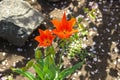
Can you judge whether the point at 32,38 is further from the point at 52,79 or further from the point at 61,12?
the point at 52,79

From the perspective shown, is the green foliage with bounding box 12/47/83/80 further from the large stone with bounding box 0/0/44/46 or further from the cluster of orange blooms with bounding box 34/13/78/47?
the large stone with bounding box 0/0/44/46

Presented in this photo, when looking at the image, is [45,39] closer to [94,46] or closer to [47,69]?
[47,69]

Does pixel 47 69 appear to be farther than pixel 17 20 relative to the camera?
No

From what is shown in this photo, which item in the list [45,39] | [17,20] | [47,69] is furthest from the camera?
[17,20]

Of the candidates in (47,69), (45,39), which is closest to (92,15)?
(47,69)

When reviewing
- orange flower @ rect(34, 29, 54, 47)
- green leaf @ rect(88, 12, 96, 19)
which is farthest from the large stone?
orange flower @ rect(34, 29, 54, 47)

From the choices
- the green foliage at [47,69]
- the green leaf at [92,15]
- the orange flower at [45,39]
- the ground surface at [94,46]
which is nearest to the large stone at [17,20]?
the ground surface at [94,46]

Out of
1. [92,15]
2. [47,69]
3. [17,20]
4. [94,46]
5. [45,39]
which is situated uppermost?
[17,20]
